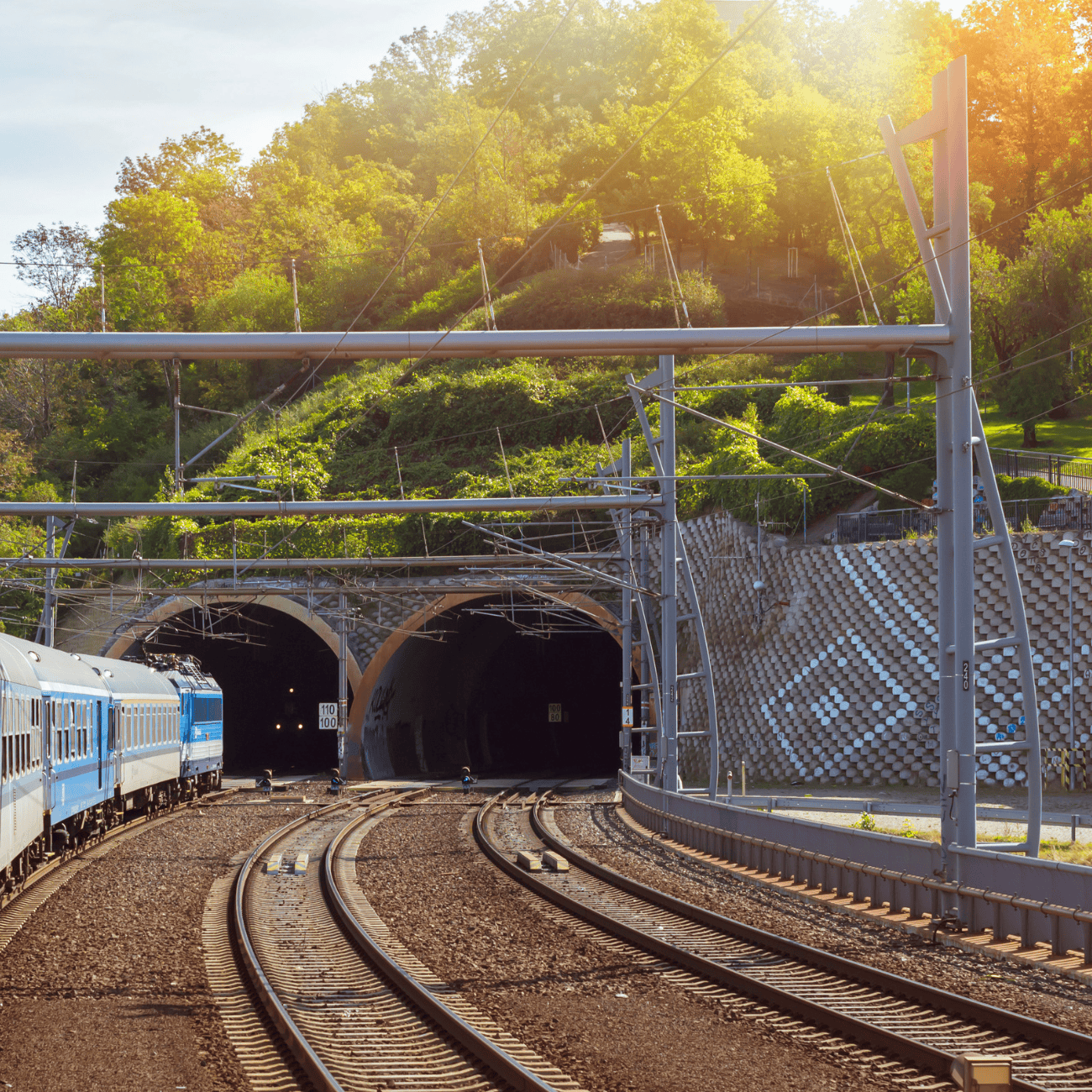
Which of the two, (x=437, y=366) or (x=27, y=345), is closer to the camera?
(x=27, y=345)

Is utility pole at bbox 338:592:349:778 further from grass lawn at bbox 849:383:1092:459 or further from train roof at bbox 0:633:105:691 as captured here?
train roof at bbox 0:633:105:691

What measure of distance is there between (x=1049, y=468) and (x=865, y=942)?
24.2 m

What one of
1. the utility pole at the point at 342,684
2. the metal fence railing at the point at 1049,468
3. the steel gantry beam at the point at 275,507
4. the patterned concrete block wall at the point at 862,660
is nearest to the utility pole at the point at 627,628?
the patterned concrete block wall at the point at 862,660

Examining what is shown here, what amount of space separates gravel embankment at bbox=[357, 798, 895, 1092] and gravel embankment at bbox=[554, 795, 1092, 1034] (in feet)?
6.10

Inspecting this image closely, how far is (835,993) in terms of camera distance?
401 inches

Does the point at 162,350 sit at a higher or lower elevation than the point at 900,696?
higher

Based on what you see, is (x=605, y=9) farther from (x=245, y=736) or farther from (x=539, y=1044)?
(x=539, y=1044)

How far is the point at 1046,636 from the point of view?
1120 inches

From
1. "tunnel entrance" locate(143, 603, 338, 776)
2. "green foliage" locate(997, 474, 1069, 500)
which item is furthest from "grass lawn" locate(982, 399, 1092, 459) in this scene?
"tunnel entrance" locate(143, 603, 338, 776)

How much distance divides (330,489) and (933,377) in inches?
1771

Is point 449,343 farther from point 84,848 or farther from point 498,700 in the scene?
point 498,700

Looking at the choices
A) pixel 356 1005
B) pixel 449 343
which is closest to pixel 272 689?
pixel 449 343


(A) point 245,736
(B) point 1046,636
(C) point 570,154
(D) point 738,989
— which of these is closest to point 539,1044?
(D) point 738,989

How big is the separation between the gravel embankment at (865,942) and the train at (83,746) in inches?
301
